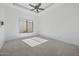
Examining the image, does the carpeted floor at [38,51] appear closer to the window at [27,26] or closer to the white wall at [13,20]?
the white wall at [13,20]

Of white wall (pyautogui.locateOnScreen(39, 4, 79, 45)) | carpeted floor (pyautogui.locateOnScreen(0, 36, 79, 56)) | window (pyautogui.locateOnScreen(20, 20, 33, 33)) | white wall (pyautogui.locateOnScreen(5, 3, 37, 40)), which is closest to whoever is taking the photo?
carpeted floor (pyautogui.locateOnScreen(0, 36, 79, 56))

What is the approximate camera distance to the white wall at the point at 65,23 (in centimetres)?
284

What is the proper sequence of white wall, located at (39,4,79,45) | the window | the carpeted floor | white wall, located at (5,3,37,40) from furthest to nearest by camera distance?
the window
white wall, located at (5,3,37,40)
white wall, located at (39,4,79,45)
the carpeted floor

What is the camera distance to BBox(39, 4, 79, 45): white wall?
2.84 m

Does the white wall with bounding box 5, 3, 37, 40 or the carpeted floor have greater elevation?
the white wall with bounding box 5, 3, 37, 40

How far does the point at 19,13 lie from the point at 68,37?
12.3ft

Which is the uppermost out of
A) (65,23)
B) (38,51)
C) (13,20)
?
(13,20)

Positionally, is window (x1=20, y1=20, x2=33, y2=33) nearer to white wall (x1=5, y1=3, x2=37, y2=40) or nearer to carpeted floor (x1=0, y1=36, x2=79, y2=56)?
white wall (x1=5, y1=3, x2=37, y2=40)

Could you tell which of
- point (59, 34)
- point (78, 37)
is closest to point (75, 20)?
point (78, 37)

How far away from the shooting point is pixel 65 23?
3.30m

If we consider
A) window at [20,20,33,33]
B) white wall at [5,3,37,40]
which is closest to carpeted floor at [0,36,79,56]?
white wall at [5,3,37,40]

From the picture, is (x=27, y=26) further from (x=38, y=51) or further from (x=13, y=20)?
(x=38, y=51)

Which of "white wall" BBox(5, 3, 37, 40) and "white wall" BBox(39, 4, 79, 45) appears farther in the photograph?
"white wall" BBox(5, 3, 37, 40)

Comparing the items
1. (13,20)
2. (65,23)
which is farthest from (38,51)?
(13,20)
